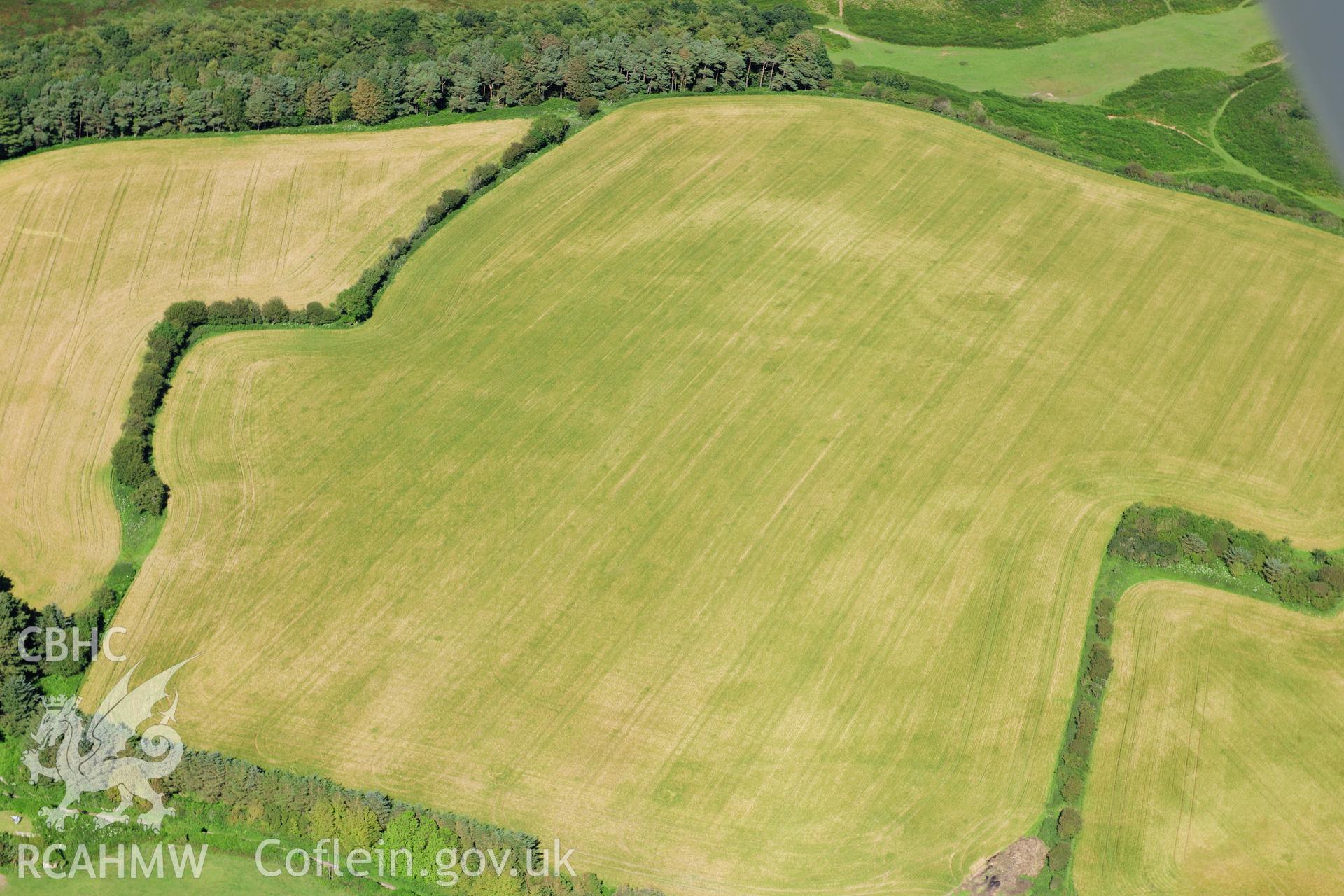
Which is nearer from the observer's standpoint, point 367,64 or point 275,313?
point 275,313

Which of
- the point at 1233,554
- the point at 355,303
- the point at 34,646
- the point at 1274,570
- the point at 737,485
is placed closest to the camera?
the point at 34,646

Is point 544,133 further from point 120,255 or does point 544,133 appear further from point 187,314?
point 120,255

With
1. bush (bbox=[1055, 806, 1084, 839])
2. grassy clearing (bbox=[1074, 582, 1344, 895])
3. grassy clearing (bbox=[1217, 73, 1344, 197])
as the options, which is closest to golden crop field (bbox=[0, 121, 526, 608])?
bush (bbox=[1055, 806, 1084, 839])

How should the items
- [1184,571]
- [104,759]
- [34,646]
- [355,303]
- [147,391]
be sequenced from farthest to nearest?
[355,303], [147,391], [1184,571], [34,646], [104,759]

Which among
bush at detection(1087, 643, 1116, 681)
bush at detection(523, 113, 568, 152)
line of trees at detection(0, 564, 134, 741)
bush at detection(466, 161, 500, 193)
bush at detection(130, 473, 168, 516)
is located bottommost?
bush at detection(1087, 643, 1116, 681)

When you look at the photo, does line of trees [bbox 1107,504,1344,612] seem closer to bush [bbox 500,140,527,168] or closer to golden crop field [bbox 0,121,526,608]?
bush [bbox 500,140,527,168]

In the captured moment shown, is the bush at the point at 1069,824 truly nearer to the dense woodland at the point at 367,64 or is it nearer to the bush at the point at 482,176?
the bush at the point at 482,176

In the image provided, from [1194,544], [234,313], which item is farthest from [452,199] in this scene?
[1194,544]
